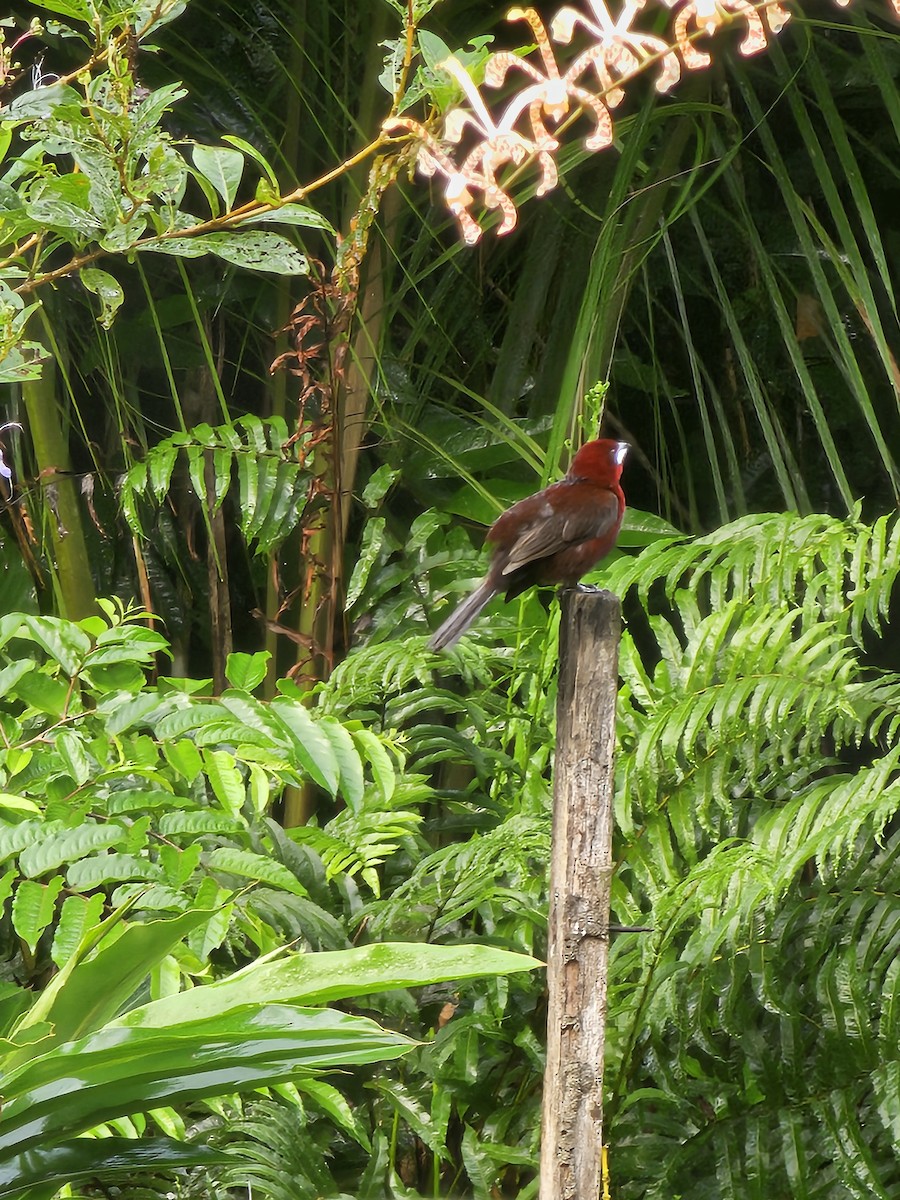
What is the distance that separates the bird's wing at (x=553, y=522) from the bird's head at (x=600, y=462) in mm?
62

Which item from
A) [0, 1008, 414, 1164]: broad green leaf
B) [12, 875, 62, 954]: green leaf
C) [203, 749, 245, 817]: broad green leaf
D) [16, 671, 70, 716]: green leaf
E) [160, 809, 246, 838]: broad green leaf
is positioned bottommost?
[0, 1008, 414, 1164]: broad green leaf

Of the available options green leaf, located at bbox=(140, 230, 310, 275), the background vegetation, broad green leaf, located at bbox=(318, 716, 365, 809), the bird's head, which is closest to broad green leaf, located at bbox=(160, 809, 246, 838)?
the background vegetation

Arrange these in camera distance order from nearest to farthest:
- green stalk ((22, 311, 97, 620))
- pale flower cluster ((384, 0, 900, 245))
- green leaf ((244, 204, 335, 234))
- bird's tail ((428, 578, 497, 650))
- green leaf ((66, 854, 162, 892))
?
pale flower cluster ((384, 0, 900, 245)) < green leaf ((244, 204, 335, 234)) < green leaf ((66, 854, 162, 892)) < bird's tail ((428, 578, 497, 650)) < green stalk ((22, 311, 97, 620))

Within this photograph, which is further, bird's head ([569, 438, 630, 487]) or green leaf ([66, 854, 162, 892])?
bird's head ([569, 438, 630, 487])

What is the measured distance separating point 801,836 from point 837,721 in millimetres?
186

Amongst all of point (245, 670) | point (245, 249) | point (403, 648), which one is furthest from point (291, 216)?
point (403, 648)

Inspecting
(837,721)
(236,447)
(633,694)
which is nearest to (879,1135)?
(837,721)

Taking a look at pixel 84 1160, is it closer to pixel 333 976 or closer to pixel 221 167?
pixel 333 976

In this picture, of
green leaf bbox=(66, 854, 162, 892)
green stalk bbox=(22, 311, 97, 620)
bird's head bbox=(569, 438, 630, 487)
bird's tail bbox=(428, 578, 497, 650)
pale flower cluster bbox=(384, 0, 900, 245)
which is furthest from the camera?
green stalk bbox=(22, 311, 97, 620)

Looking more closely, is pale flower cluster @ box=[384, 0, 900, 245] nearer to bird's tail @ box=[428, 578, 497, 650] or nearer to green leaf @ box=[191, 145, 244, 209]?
green leaf @ box=[191, 145, 244, 209]

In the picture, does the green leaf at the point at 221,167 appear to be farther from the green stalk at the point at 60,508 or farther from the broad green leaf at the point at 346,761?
the green stalk at the point at 60,508

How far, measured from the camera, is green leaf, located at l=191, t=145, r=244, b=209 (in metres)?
1.08

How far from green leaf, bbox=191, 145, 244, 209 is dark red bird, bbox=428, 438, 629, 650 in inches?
25.6

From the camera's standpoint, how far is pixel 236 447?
229 centimetres
